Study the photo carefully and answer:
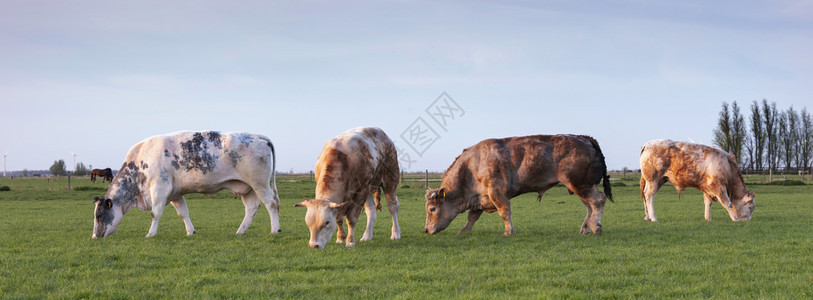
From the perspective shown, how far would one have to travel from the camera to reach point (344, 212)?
33.9 ft

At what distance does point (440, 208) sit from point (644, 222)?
5807 mm

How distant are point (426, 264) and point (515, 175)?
16.8ft

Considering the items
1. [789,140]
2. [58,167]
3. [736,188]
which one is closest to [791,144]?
[789,140]

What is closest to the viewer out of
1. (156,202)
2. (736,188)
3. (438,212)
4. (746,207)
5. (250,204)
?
(156,202)

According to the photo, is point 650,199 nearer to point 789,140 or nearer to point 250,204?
point 250,204

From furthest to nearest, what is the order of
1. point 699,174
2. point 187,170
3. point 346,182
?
point 699,174
point 187,170
point 346,182

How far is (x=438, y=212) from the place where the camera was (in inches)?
506

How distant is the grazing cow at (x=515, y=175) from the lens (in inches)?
470

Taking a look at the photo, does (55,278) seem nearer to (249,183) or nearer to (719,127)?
(249,183)

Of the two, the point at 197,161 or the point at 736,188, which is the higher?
the point at 197,161

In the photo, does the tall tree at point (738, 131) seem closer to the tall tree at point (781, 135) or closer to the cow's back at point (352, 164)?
the tall tree at point (781, 135)

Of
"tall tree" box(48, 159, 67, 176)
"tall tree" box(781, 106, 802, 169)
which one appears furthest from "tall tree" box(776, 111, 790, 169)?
"tall tree" box(48, 159, 67, 176)

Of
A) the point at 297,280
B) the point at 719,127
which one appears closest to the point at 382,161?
the point at 297,280

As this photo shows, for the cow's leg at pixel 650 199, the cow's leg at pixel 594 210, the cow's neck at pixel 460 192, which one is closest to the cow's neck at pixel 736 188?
the cow's leg at pixel 650 199
